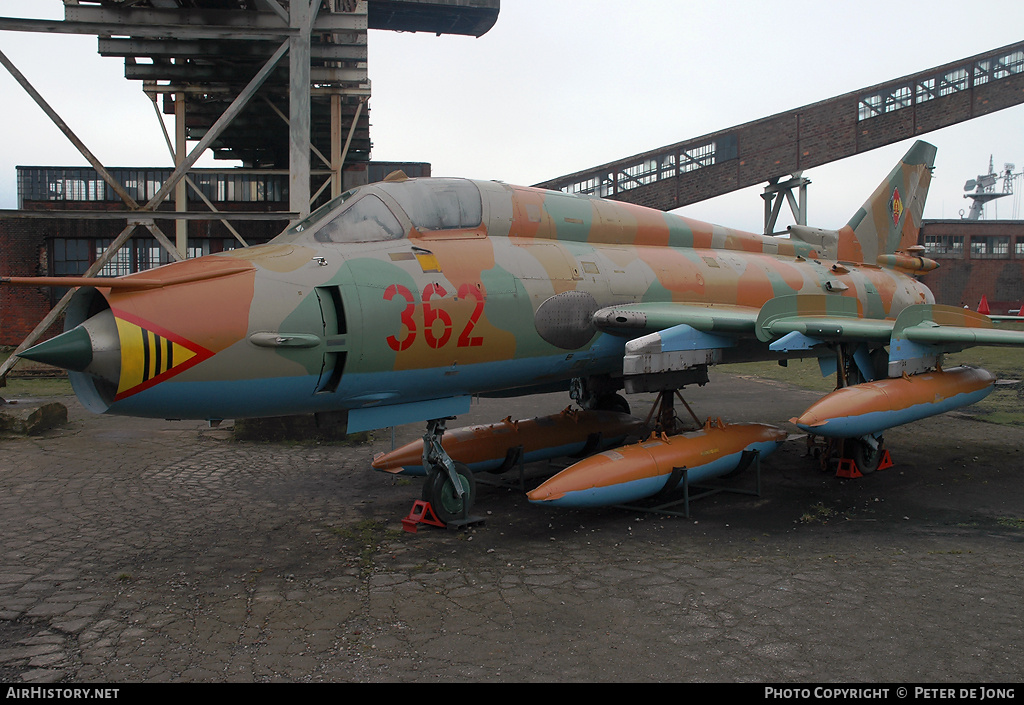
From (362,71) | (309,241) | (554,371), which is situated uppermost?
(362,71)

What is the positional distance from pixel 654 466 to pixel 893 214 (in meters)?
8.78

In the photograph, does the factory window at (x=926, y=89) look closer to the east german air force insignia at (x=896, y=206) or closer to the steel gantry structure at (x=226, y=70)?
the east german air force insignia at (x=896, y=206)

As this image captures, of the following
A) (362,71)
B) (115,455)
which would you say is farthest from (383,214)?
(362,71)

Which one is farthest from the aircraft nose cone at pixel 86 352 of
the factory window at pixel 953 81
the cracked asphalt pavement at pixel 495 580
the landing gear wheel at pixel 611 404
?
the factory window at pixel 953 81

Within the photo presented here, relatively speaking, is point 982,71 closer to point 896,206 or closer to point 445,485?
point 896,206

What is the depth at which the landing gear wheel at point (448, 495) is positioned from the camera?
24.5ft

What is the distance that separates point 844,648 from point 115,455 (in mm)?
10167

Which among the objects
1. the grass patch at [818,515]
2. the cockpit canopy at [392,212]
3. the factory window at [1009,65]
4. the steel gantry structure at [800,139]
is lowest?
the grass patch at [818,515]

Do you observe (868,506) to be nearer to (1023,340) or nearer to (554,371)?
(1023,340)

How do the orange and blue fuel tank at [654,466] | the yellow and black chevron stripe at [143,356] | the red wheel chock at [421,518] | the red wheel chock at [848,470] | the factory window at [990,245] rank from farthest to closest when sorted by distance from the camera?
1. the factory window at [990,245]
2. the red wheel chock at [848,470]
3. the red wheel chock at [421,518]
4. the orange and blue fuel tank at [654,466]
5. the yellow and black chevron stripe at [143,356]

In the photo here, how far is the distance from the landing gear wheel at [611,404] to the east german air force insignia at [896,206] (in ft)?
21.0

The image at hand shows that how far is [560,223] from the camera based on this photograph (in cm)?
868

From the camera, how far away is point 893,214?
1335cm

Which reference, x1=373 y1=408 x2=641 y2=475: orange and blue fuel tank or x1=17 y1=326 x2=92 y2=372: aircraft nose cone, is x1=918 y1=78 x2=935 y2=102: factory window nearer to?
x1=373 y1=408 x2=641 y2=475: orange and blue fuel tank
